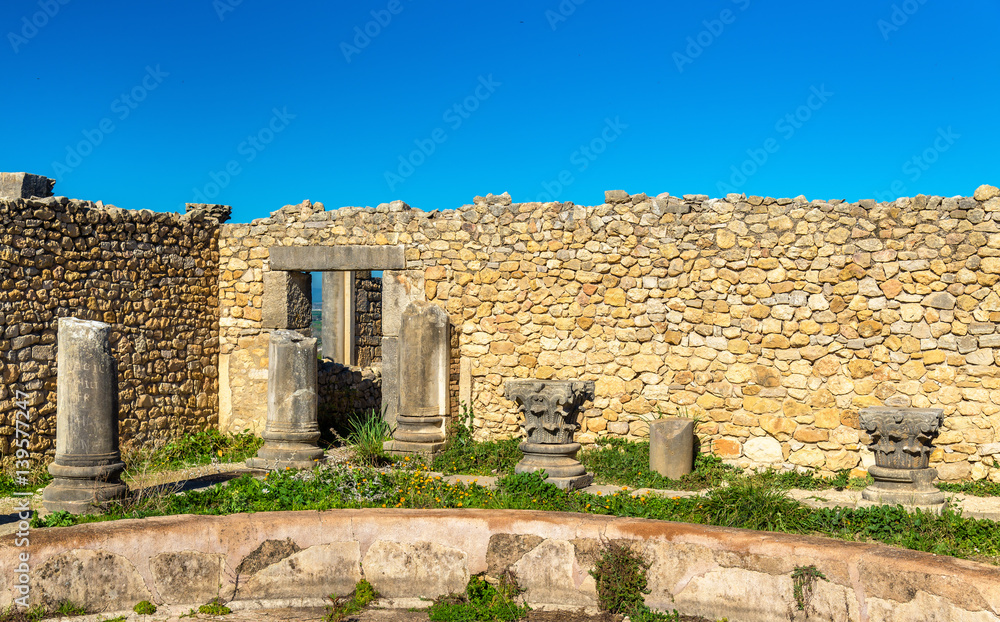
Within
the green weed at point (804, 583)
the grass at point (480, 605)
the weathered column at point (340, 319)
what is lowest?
the grass at point (480, 605)

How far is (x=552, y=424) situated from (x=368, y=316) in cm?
890

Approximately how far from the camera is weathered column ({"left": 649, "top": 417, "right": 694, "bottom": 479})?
9391 mm

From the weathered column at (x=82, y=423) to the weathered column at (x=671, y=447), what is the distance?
16.8 feet

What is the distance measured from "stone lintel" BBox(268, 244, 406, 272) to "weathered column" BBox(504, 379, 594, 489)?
11.8 feet

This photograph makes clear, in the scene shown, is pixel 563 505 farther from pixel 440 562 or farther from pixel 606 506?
pixel 440 562

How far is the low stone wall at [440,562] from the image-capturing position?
5.03 m

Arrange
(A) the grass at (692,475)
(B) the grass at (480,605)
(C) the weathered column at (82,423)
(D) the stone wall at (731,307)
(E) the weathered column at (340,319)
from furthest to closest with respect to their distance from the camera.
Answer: (E) the weathered column at (340,319) < (D) the stone wall at (731,307) < (A) the grass at (692,475) < (C) the weathered column at (82,423) < (B) the grass at (480,605)

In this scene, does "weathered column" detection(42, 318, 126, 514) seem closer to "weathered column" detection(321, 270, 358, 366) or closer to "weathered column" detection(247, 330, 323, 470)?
"weathered column" detection(247, 330, 323, 470)

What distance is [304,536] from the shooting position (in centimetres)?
571

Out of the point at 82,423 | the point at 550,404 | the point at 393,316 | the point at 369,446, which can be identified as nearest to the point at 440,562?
the point at 550,404

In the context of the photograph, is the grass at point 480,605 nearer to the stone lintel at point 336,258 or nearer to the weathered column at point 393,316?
the weathered column at point 393,316

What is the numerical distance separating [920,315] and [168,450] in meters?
8.53

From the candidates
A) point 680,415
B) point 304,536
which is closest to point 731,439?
point 680,415

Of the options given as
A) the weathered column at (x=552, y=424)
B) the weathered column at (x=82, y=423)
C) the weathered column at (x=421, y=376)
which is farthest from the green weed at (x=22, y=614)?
the weathered column at (x=421, y=376)
